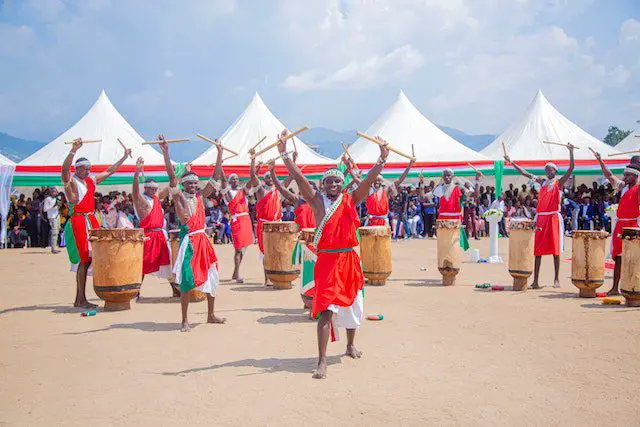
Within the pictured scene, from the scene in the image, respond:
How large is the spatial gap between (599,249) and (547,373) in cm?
480

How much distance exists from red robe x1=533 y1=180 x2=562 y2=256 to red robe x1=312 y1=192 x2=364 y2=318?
602 centimetres

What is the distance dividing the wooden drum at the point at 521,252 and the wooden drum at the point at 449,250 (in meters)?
1.09

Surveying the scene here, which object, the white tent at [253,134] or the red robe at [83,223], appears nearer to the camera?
the red robe at [83,223]

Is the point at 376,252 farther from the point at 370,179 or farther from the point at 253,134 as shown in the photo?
the point at 253,134

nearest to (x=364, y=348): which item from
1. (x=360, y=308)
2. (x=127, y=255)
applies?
(x=360, y=308)

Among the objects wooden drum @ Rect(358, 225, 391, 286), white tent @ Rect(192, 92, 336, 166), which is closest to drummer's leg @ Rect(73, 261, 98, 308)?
wooden drum @ Rect(358, 225, 391, 286)

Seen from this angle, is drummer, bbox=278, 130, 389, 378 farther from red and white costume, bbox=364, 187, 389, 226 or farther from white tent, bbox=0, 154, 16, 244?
white tent, bbox=0, 154, 16, 244

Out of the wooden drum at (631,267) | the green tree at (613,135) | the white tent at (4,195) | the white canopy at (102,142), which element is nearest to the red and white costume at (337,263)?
the wooden drum at (631,267)

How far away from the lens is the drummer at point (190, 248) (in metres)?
7.77

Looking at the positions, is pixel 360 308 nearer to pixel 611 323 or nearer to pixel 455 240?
pixel 611 323

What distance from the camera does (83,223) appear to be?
30.8 feet

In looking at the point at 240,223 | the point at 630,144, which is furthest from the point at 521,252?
the point at 630,144

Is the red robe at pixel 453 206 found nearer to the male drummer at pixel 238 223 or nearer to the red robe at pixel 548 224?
the red robe at pixel 548 224

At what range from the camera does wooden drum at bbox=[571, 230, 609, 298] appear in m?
9.86
